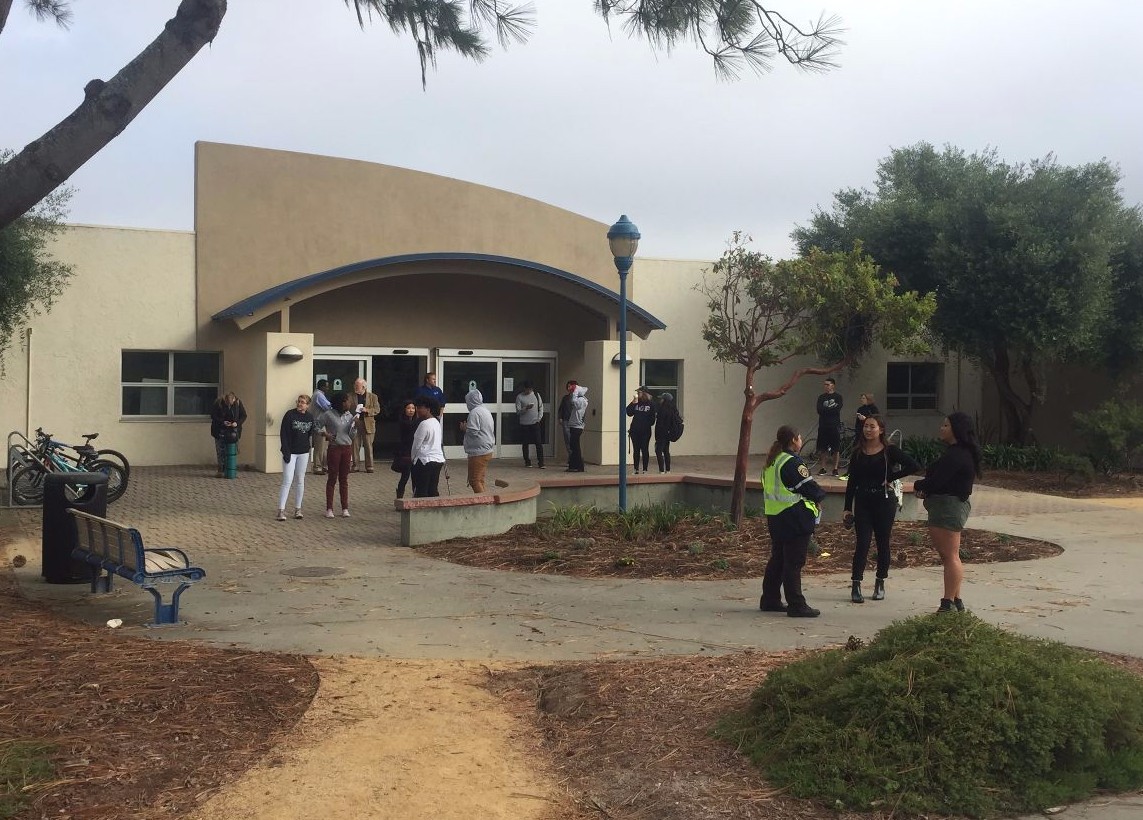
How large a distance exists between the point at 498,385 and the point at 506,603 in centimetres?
1406

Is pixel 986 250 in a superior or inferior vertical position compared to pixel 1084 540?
superior

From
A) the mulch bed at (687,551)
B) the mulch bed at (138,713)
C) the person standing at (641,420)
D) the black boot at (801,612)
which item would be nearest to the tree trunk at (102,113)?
the mulch bed at (138,713)

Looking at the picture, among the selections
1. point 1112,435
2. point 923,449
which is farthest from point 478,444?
point 923,449

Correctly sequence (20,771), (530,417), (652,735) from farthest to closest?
(530,417) < (652,735) < (20,771)

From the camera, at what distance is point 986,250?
22141 mm

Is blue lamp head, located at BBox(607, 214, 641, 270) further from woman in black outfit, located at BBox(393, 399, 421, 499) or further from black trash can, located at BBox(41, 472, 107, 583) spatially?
black trash can, located at BBox(41, 472, 107, 583)

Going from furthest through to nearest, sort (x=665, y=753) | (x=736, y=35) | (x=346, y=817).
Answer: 1. (x=736, y=35)
2. (x=665, y=753)
3. (x=346, y=817)

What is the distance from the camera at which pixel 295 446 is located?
13.4m

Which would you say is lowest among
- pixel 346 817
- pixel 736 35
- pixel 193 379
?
pixel 346 817

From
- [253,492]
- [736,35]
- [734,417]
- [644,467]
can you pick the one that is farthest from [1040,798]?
[734,417]

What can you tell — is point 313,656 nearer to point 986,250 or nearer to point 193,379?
point 193,379

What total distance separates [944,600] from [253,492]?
1126 cm

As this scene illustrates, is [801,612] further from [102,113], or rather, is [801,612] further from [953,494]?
[102,113]

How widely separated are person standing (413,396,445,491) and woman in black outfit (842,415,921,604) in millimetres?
5515
